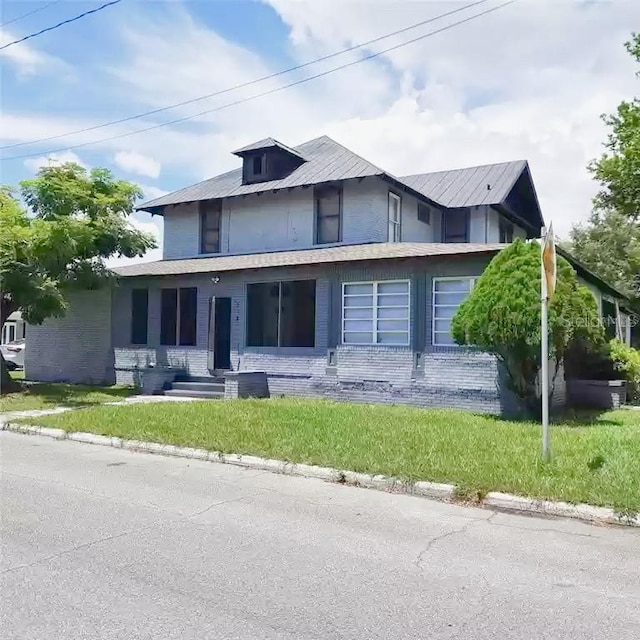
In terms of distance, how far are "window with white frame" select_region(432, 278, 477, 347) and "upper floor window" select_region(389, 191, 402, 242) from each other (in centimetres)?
507

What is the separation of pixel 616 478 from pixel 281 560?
4.06 metres

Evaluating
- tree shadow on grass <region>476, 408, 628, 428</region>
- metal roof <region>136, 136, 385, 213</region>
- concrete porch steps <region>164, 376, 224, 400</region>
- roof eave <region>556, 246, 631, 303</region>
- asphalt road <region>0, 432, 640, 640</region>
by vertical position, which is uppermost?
metal roof <region>136, 136, 385, 213</region>

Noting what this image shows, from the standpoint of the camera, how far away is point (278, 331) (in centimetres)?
1670

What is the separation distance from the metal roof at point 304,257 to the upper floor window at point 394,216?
1079 millimetres

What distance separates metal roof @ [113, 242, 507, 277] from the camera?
1402cm

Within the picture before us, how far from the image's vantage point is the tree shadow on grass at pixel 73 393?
1491cm

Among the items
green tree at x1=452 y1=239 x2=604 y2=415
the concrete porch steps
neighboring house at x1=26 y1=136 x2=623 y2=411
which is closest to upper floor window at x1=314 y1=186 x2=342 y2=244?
neighboring house at x1=26 y1=136 x2=623 y2=411

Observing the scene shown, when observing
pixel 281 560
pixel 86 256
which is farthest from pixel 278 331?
pixel 281 560

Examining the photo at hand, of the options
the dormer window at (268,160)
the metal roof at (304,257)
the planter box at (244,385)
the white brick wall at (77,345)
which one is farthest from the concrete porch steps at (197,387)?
the dormer window at (268,160)

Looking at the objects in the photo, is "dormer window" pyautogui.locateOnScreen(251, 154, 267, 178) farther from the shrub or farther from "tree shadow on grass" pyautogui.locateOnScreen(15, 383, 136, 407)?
the shrub

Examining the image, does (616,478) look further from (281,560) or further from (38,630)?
(38,630)

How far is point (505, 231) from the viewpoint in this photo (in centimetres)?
2364

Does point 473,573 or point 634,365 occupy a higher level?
point 634,365

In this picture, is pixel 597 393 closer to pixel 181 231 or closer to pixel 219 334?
pixel 219 334
